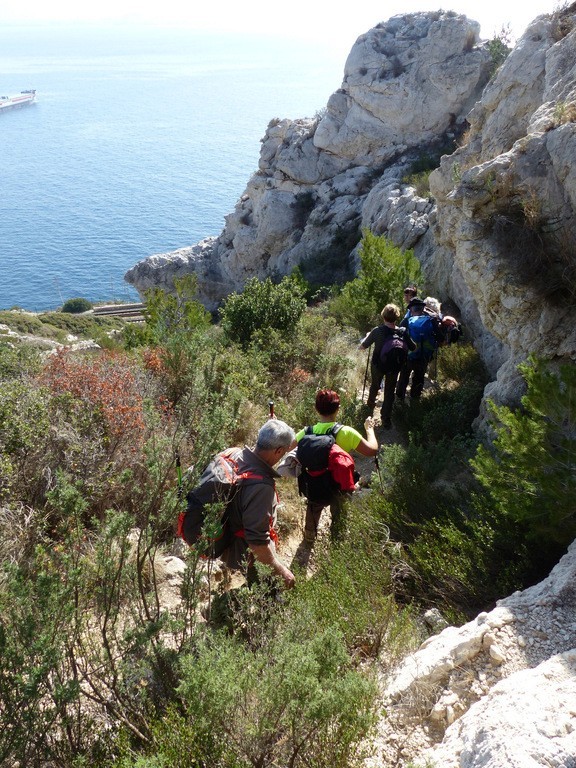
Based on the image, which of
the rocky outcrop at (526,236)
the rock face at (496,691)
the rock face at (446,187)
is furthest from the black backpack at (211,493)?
the rock face at (446,187)

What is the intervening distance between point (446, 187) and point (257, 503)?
6791 millimetres

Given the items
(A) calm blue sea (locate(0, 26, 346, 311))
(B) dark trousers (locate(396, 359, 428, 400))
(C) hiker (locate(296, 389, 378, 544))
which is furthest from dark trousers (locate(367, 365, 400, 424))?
(A) calm blue sea (locate(0, 26, 346, 311))

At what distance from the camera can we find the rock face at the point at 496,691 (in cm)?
221

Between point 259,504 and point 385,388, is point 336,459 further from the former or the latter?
point 385,388

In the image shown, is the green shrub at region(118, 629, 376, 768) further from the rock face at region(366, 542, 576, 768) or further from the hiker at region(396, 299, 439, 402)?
the hiker at region(396, 299, 439, 402)

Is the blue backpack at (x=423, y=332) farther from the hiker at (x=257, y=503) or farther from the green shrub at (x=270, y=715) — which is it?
the green shrub at (x=270, y=715)

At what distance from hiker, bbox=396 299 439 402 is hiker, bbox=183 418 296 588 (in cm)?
396

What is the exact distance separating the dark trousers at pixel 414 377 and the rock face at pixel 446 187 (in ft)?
3.86

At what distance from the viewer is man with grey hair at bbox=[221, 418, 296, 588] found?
11.5ft

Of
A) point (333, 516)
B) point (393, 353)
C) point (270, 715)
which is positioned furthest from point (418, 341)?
point (270, 715)

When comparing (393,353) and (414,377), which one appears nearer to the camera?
(393,353)

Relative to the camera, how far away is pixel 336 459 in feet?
14.4

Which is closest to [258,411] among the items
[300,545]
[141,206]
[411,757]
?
[300,545]

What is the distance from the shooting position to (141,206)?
349 ft
